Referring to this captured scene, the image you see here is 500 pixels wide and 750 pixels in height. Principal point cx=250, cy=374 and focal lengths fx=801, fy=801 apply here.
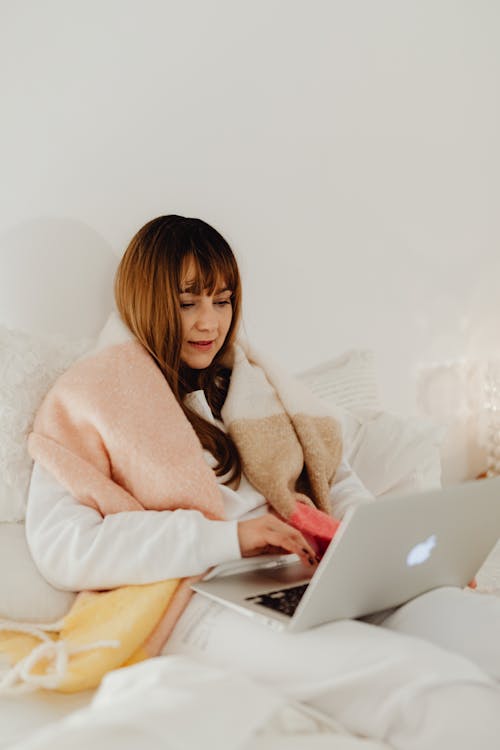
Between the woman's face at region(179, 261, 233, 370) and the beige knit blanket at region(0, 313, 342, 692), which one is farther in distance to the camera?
the woman's face at region(179, 261, 233, 370)

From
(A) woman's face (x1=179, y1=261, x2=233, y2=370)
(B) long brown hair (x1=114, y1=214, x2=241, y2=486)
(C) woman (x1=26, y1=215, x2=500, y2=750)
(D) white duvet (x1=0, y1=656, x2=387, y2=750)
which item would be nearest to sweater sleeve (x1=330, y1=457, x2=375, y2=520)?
(C) woman (x1=26, y1=215, x2=500, y2=750)

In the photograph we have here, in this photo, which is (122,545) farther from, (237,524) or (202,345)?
(202,345)

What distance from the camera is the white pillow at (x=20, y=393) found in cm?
128

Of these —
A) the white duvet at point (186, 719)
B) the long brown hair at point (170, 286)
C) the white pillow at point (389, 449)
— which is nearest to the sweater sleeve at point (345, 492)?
the white pillow at point (389, 449)

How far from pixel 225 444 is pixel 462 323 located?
1.39 metres

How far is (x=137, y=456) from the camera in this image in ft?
4.09

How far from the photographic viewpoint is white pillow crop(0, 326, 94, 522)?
1.28m

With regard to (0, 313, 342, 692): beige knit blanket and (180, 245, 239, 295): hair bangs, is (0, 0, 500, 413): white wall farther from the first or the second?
(0, 313, 342, 692): beige knit blanket

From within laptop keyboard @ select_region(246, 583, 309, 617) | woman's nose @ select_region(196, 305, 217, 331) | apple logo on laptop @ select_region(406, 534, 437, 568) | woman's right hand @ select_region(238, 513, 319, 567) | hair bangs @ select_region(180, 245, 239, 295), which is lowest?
laptop keyboard @ select_region(246, 583, 309, 617)

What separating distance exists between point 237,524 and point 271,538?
0.18 ft

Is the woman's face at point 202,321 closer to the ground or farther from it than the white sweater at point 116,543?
farther from it

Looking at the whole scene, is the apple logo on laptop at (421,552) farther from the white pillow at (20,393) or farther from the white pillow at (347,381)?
the white pillow at (347,381)

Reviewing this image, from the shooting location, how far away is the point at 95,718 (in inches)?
27.6

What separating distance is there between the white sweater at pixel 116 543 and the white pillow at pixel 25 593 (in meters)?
0.02
